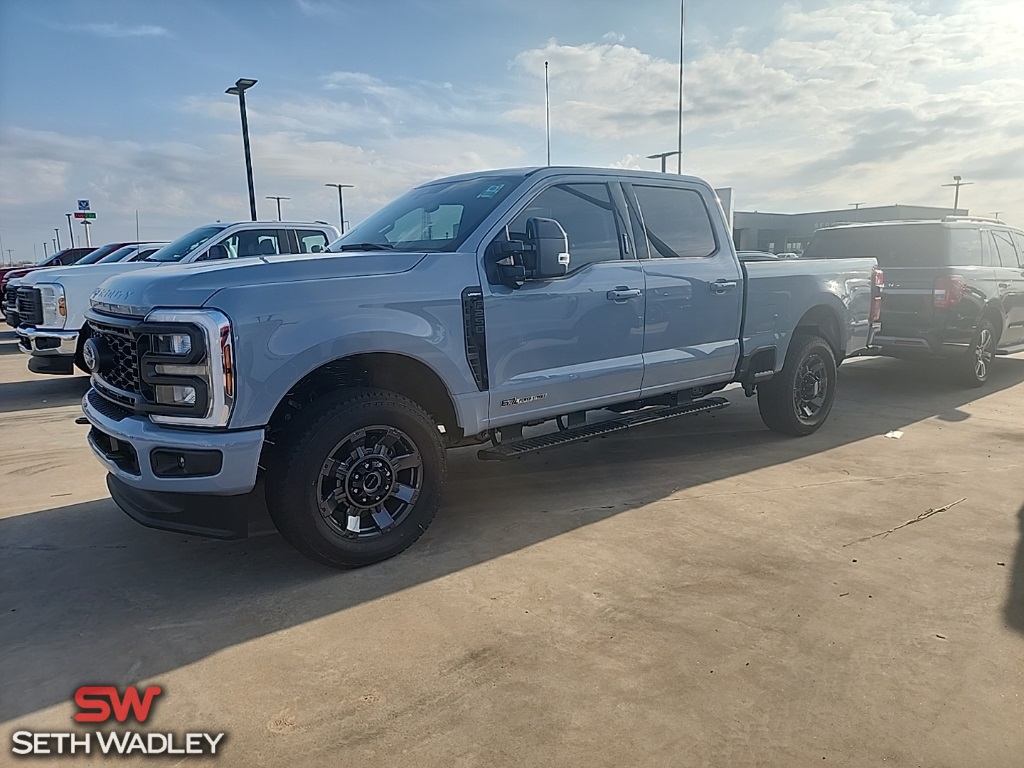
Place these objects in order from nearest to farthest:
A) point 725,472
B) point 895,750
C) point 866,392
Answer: point 895,750
point 725,472
point 866,392

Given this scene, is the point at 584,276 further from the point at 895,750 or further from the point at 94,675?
the point at 94,675

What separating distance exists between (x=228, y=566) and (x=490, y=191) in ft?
8.81

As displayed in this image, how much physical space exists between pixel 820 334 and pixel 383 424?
4538mm

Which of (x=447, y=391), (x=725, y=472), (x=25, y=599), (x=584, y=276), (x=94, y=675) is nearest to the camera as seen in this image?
(x=94, y=675)

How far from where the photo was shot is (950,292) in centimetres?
825

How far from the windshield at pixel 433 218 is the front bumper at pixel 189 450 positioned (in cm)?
161

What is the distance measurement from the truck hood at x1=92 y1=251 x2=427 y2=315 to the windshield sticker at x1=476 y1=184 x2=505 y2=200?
0.78 metres

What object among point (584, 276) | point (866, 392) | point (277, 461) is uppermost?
point (584, 276)

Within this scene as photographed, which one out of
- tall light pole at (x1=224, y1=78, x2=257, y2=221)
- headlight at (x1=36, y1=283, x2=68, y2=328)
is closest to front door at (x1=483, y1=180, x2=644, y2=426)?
headlight at (x1=36, y1=283, x2=68, y2=328)

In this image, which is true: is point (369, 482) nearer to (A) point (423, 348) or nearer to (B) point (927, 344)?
(A) point (423, 348)

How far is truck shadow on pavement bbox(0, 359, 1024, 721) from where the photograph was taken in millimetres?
2992

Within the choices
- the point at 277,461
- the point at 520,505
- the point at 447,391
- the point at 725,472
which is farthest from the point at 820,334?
the point at 277,461

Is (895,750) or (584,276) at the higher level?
(584,276)

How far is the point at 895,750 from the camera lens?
237 cm
